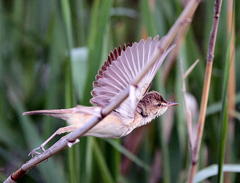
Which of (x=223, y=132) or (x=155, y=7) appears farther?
(x=155, y=7)

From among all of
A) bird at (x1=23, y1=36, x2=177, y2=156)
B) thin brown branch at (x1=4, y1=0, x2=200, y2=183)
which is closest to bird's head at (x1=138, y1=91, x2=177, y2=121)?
bird at (x1=23, y1=36, x2=177, y2=156)

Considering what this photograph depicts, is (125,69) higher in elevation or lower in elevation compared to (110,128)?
higher

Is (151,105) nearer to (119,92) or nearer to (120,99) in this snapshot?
(119,92)

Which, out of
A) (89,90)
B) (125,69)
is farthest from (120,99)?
(89,90)

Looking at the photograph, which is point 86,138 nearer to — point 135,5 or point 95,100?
point 95,100

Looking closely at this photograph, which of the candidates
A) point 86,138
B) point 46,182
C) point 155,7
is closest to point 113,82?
point 86,138

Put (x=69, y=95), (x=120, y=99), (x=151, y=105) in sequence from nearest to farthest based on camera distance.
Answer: (x=120, y=99) < (x=151, y=105) < (x=69, y=95)
